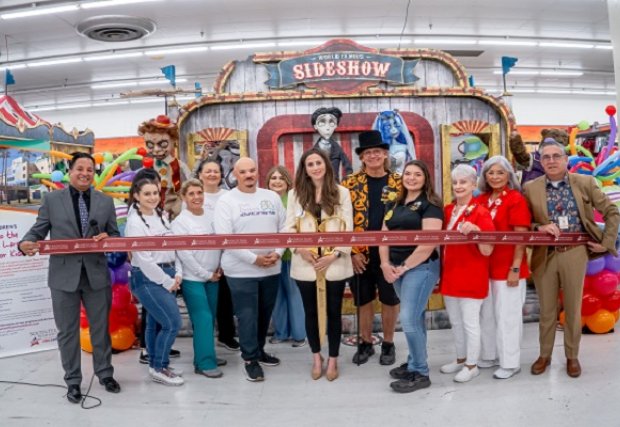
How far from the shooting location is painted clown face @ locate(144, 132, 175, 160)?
4.84 m

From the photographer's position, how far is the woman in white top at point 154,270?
3258 millimetres

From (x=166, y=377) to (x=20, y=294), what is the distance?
1.64m

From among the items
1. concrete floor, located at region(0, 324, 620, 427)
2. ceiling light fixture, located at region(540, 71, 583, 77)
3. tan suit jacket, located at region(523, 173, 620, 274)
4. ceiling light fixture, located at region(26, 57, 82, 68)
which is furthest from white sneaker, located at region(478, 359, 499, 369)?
ceiling light fixture, located at region(540, 71, 583, 77)

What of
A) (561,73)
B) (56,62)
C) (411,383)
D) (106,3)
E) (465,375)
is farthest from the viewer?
(561,73)

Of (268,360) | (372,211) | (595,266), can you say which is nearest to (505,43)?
(595,266)

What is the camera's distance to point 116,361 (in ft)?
13.2

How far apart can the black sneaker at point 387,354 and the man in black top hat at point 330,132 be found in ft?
5.89

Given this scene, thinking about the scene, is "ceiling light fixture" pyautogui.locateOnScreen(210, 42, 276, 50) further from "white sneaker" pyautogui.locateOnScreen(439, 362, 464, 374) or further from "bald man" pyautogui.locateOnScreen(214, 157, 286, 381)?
"white sneaker" pyautogui.locateOnScreen(439, 362, 464, 374)

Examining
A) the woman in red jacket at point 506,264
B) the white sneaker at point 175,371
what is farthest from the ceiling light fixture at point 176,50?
the woman in red jacket at point 506,264

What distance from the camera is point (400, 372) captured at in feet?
11.1

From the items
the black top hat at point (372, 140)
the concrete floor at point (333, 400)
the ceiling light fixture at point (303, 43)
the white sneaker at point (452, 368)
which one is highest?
the ceiling light fixture at point (303, 43)

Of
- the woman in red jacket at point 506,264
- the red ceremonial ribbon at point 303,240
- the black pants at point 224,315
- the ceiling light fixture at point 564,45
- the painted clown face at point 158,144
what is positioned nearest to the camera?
the red ceremonial ribbon at point 303,240

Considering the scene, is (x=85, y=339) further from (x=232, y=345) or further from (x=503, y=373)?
(x=503, y=373)

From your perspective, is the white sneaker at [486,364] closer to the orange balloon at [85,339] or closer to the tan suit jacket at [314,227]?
the tan suit jacket at [314,227]
